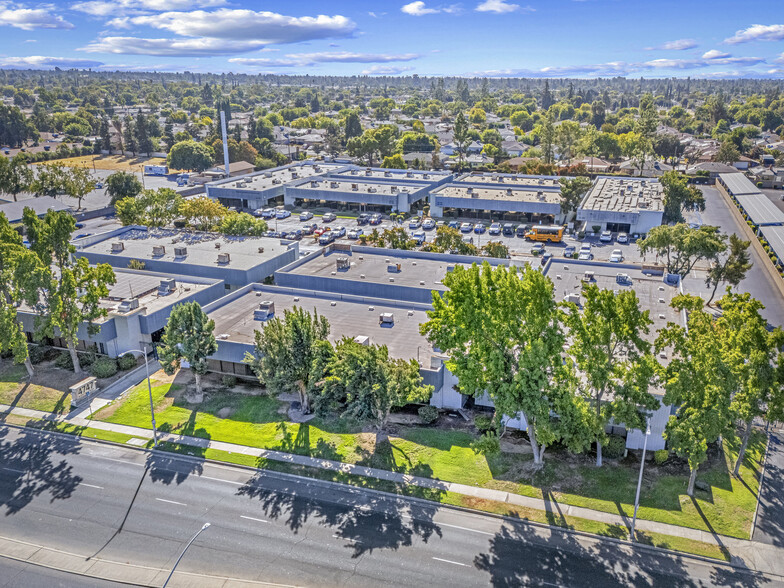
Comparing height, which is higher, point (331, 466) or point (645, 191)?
point (645, 191)

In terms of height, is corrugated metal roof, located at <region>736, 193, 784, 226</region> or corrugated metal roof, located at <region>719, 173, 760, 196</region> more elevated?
corrugated metal roof, located at <region>719, 173, 760, 196</region>

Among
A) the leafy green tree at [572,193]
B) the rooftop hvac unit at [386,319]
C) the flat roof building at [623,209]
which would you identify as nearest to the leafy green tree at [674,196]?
the flat roof building at [623,209]

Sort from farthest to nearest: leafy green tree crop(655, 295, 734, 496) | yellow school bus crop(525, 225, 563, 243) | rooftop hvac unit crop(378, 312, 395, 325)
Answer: yellow school bus crop(525, 225, 563, 243) → rooftop hvac unit crop(378, 312, 395, 325) → leafy green tree crop(655, 295, 734, 496)

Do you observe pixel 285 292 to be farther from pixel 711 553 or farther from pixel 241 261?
pixel 711 553

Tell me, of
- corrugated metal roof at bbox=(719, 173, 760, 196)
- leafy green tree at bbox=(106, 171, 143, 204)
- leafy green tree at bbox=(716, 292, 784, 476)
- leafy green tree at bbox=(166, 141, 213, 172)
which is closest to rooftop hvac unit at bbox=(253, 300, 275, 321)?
leafy green tree at bbox=(716, 292, 784, 476)

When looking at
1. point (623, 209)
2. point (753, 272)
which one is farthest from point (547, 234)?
point (753, 272)

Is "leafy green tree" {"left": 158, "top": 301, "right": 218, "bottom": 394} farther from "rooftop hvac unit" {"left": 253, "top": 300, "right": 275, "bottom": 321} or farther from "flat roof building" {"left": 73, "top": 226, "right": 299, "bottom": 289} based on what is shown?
"flat roof building" {"left": 73, "top": 226, "right": 299, "bottom": 289}

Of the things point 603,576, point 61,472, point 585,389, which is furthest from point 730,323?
point 61,472
